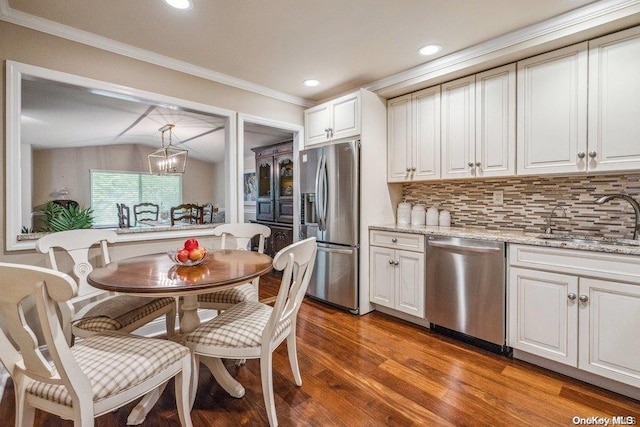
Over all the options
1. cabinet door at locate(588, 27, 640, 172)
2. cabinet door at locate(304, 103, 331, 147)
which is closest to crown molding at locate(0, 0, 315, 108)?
cabinet door at locate(304, 103, 331, 147)

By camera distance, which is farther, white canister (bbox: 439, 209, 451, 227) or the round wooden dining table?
white canister (bbox: 439, 209, 451, 227)

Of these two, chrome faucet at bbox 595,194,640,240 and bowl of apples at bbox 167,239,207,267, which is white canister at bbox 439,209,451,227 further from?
bowl of apples at bbox 167,239,207,267

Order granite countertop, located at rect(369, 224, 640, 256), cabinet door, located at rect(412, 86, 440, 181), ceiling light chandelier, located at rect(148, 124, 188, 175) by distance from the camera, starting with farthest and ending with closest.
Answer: ceiling light chandelier, located at rect(148, 124, 188, 175)
cabinet door, located at rect(412, 86, 440, 181)
granite countertop, located at rect(369, 224, 640, 256)

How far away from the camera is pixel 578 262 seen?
1849mm

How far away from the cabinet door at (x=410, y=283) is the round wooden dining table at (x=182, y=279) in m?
1.38

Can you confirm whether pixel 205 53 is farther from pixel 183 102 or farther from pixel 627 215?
pixel 627 215

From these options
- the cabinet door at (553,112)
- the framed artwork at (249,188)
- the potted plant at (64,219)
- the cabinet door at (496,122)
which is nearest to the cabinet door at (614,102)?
the cabinet door at (553,112)

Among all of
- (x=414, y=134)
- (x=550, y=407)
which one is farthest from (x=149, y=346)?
(x=414, y=134)

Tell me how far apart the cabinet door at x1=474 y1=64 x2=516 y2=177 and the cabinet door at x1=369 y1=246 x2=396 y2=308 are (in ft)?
3.62

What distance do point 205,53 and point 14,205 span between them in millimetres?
1732

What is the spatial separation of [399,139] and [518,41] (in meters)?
1.23

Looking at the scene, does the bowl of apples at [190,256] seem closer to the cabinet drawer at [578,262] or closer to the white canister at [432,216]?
the cabinet drawer at [578,262]

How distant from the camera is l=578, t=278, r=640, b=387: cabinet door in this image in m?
1.68

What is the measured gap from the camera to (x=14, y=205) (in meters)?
1.96
